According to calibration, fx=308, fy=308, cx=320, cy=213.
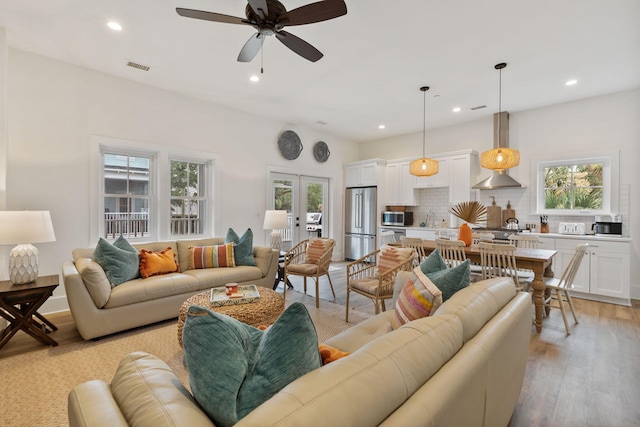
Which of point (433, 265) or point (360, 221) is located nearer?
point (433, 265)

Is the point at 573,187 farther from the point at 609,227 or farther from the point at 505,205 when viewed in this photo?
the point at 505,205

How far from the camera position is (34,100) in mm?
3465

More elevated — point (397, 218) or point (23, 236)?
point (397, 218)

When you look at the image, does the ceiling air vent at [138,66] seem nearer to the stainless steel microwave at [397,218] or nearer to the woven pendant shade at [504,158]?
the woven pendant shade at [504,158]

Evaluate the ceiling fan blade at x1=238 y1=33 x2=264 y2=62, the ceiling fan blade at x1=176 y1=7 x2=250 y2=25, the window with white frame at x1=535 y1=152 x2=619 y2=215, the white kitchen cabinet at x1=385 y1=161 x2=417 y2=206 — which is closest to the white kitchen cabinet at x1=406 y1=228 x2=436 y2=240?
the white kitchen cabinet at x1=385 y1=161 x2=417 y2=206

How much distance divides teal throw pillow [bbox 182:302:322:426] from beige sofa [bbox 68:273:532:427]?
57mm

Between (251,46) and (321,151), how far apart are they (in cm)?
409

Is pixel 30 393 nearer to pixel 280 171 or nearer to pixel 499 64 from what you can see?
pixel 280 171

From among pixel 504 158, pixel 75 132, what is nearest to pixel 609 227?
pixel 504 158

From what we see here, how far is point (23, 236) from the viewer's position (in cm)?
259

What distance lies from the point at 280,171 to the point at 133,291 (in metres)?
3.46

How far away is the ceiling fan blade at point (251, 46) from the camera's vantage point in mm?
2492

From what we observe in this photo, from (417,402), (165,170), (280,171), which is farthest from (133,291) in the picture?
(280,171)

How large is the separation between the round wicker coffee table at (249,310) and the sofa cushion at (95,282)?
878 millimetres
